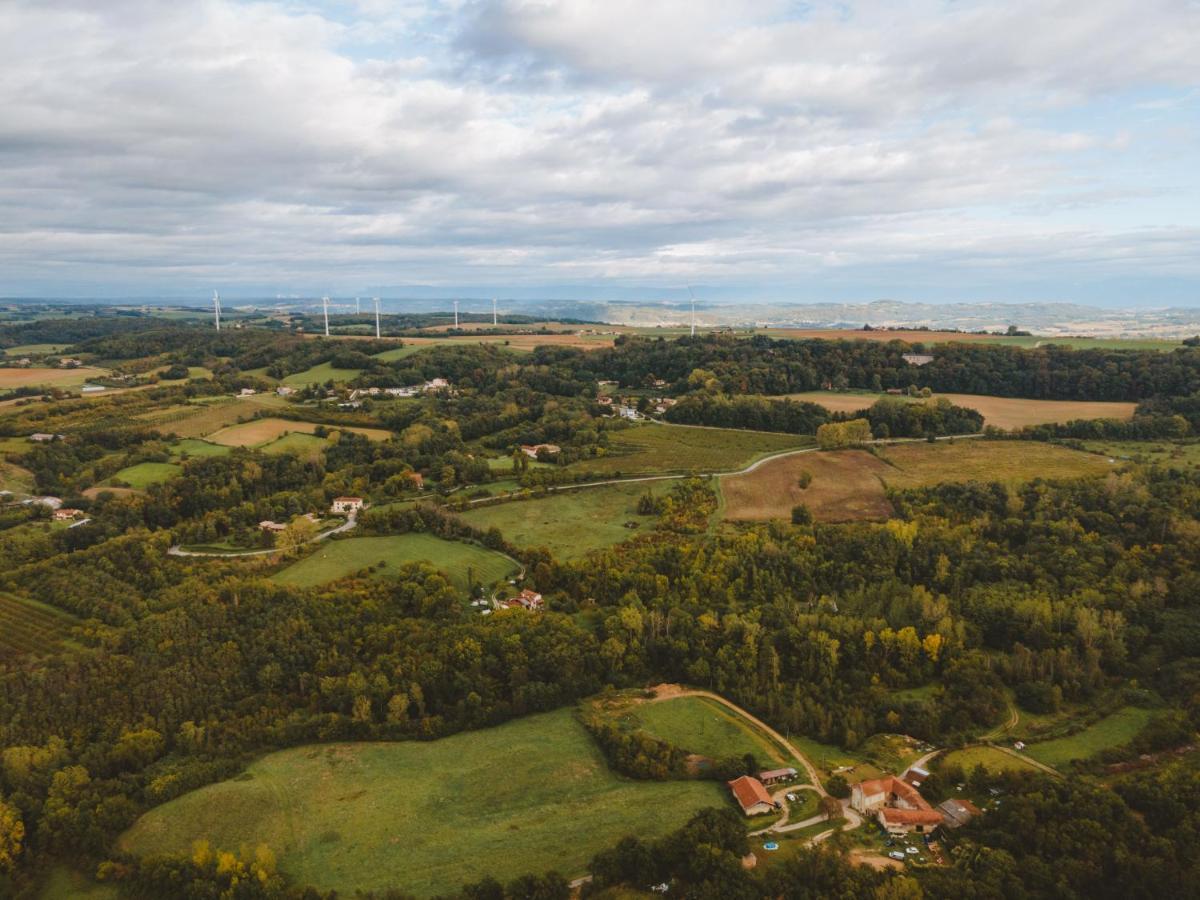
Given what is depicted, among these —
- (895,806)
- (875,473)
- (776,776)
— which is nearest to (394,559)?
(776,776)

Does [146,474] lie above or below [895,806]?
above

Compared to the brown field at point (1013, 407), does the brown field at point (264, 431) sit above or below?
below

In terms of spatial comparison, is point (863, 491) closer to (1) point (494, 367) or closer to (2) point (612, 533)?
(2) point (612, 533)

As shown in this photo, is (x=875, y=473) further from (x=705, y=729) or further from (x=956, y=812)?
(x=956, y=812)

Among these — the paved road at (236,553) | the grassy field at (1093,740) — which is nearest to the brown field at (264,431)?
the paved road at (236,553)

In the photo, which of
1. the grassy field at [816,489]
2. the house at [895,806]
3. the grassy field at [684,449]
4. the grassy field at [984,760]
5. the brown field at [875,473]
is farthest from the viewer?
the grassy field at [684,449]

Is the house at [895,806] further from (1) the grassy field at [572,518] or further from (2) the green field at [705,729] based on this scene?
(1) the grassy field at [572,518]

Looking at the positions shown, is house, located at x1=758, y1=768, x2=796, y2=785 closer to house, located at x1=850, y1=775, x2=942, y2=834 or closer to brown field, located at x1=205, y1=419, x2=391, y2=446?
house, located at x1=850, y1=775, x2=942, y2=834
